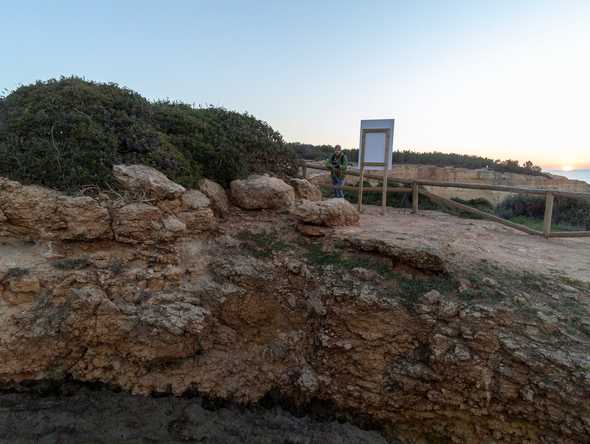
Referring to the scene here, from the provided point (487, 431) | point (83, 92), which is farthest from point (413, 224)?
point (83, 92)

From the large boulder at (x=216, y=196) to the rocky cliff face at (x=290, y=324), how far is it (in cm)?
82

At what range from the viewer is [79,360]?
4668mm

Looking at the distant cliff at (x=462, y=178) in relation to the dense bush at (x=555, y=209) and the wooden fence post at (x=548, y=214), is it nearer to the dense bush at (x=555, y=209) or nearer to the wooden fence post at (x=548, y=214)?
the dense bush at (x=555, y=209)

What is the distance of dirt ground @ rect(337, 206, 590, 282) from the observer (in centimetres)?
564

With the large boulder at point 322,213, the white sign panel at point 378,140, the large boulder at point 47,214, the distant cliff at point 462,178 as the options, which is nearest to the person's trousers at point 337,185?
the white sign panel at point 378,140

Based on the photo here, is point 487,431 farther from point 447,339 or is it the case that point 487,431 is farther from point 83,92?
point 83,92

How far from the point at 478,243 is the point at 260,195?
429cm

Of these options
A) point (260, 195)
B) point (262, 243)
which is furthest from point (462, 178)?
point (262, 243)

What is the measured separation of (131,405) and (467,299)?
461 cm

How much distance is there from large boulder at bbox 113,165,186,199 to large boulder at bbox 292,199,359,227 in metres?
2.08

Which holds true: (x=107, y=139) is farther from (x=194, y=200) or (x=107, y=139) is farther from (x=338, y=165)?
(x=338, y=165)

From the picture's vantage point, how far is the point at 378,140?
891 centimetres

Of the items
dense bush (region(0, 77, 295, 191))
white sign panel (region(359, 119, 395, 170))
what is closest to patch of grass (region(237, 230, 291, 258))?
dense bush (region(0, 77, 295, 191))

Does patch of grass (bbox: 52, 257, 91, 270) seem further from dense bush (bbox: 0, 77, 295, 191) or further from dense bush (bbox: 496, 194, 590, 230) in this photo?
dense bush (bbox: 496, 194, 590, 230)
